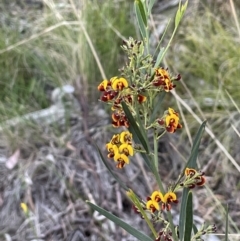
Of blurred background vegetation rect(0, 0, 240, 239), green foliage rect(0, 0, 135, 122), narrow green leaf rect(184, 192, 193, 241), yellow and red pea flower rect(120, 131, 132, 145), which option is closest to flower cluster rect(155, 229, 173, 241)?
narrow green leaf rect(184, 192, 193, 241)

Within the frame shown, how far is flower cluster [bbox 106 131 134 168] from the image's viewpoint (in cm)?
66

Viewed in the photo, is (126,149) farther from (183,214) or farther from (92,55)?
(92,55)

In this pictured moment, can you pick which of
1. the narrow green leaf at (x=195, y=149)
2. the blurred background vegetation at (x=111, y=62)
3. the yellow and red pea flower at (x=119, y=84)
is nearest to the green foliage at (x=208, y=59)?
the blurred background vegetation at (x=111, y=62)

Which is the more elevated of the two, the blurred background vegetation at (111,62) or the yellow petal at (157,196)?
the yellow petal at (157,196)

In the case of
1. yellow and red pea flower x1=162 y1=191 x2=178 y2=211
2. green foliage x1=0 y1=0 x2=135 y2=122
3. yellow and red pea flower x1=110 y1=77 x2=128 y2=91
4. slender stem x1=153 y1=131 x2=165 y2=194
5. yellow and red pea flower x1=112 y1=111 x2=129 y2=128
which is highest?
yellow and red pea flower x1=110 y1=77 x2=128 y2=91

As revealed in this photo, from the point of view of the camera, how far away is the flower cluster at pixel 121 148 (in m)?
0.66

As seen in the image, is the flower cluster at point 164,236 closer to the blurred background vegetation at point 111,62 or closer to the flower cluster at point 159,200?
the flower cluster at point 159,200

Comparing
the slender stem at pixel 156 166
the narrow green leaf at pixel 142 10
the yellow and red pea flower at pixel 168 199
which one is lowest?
the yellow and red pea flower at pixel 168 199

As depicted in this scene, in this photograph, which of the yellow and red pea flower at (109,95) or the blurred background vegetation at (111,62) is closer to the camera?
the yellow and red pea flower at (109,95)

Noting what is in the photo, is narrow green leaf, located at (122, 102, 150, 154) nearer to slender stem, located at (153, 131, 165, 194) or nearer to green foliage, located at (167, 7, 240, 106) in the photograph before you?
slender stem, located at (153, 131, 165, 194)

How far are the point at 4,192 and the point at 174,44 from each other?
97cm

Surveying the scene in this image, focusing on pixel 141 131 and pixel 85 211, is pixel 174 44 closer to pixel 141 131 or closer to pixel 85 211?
pixel 85 211

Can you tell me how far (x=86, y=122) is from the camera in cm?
200

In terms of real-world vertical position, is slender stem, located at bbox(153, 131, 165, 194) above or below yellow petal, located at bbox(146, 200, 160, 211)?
above
